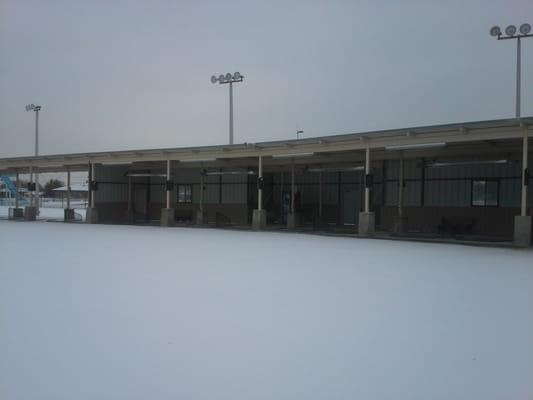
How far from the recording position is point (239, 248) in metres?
13.3

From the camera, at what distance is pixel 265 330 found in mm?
5195

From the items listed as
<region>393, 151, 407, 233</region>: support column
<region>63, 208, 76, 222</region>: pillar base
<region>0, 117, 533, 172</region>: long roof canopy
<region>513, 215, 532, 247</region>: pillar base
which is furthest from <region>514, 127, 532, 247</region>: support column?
<region>63, 208, 76, 222</region>: pillar base

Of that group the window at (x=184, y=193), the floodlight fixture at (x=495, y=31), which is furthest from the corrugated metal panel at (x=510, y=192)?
the window at (x=184, y=193)

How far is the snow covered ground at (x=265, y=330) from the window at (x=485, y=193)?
30.2 feet

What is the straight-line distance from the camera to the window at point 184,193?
89.6 feet

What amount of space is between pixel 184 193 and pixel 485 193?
16551mm

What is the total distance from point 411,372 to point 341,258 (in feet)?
23.2

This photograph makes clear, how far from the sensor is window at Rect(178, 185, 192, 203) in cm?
2731

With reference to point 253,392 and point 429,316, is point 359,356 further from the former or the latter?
point 429,316

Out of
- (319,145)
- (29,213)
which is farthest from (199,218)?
(29,213)

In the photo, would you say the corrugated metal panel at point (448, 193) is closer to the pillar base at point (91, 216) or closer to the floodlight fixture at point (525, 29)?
the floodlight fixture at point (525, 29)

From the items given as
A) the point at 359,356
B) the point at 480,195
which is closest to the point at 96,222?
the point at 480,195

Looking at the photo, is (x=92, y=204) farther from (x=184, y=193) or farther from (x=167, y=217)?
(x=184, y=193)

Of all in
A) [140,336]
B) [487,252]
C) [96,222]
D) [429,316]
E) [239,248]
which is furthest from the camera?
[96,222]
